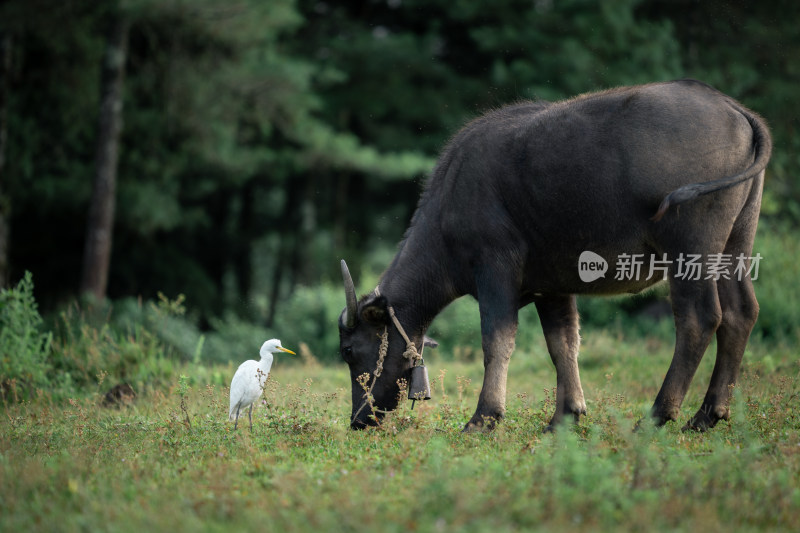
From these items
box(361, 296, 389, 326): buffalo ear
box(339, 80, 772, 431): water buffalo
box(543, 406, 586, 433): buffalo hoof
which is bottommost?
box(543, 406, 586, 433): buffalo hoof

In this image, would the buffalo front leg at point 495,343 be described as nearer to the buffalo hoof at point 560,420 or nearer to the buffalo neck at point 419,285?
the buffalo hoof at point 560,420

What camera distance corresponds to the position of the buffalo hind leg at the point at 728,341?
6.14m

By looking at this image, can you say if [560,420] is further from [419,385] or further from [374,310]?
[374,310]

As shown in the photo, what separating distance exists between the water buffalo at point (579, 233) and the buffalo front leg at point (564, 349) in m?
0.01

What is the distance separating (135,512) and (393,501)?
1.35m

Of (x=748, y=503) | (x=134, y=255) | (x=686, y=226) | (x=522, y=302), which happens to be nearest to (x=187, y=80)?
(x=134, y=255)

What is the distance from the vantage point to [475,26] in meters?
22.9

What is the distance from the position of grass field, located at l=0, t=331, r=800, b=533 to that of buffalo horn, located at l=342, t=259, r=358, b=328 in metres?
0.76

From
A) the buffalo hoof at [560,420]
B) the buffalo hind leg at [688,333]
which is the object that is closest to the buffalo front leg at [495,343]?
the buffalo hoof at [560,420]

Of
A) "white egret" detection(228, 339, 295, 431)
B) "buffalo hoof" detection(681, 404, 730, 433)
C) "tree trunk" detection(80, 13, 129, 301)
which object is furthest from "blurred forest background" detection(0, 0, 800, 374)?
"buffalo hoof" detection(681, 404, 730, 433)

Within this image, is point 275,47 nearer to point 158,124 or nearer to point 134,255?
point 158,124

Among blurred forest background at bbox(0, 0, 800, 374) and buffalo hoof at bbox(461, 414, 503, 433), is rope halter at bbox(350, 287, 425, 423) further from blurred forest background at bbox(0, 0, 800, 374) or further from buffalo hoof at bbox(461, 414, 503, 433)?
blurred forest background at bbox(0, 0, 800, 374)

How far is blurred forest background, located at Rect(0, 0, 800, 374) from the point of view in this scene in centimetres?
1534

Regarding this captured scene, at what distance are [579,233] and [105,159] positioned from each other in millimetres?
11792
